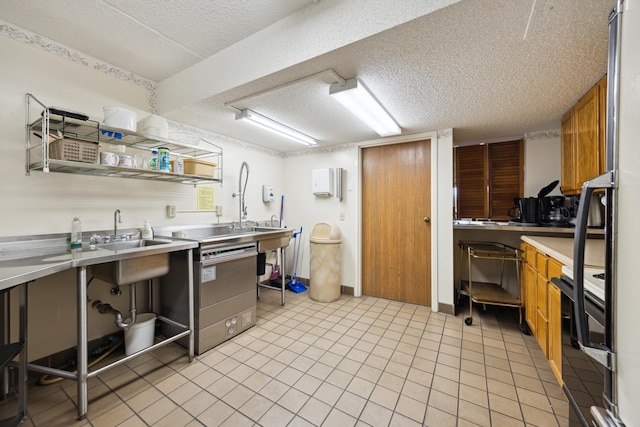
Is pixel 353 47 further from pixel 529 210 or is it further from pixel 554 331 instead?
pixel 529 210

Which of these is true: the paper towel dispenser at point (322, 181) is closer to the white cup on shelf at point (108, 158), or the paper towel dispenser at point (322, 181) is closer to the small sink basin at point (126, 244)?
the small sink basin at point (126, 244)

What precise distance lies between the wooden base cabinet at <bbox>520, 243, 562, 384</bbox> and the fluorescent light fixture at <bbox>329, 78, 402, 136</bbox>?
5.64ft

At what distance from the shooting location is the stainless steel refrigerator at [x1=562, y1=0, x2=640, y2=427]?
513mm

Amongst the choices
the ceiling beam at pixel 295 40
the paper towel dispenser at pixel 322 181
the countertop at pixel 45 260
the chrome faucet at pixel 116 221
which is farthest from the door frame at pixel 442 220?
the chrome faucet at pixel 116 221

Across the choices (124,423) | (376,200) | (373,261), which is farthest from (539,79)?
(124,423)

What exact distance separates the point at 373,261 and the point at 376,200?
0.85 m

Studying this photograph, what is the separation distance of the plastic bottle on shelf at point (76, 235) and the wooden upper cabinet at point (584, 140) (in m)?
3.82

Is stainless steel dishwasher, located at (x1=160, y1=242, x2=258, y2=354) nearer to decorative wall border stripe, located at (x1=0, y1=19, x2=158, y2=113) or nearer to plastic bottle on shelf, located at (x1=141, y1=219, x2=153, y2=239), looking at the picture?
plastic bottle on shelf, located at (x1=141, y1=219, x2=153, y2=239)

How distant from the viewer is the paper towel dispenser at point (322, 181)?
3447 mm

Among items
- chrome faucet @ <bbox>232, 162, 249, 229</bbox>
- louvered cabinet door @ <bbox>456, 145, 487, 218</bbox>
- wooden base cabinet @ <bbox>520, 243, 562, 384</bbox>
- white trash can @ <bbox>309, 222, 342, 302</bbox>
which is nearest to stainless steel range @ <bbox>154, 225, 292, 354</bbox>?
chrome faucet @ <bbox>232, 162, 249, 229</bbox>

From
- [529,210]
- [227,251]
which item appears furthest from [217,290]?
[529,210]

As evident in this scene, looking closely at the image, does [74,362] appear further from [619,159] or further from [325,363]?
[619,159]

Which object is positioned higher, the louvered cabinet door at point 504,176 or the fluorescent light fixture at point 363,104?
the fluorescent light fixture at point 363,104

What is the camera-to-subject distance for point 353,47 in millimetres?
1396
